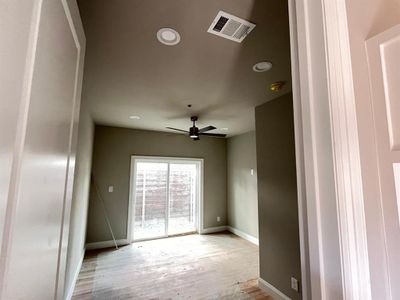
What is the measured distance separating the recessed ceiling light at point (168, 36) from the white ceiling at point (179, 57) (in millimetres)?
41

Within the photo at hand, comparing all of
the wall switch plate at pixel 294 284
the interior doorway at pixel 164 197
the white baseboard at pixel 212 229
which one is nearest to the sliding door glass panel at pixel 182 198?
the interior doorway at pixel 164 197

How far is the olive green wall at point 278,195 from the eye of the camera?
2416 mm

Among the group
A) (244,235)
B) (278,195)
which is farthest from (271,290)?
(244,235)

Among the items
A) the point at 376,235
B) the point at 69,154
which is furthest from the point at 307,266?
the point at 69,154

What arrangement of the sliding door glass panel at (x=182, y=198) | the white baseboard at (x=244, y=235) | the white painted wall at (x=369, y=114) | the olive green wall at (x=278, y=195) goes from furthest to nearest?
the sliding door glass panel at (x=182, y=198) < the white baseboard at (x=244, y=235) < the olive green wall at (x=278, y=195) < the white painted wall at (x=369, y=114)

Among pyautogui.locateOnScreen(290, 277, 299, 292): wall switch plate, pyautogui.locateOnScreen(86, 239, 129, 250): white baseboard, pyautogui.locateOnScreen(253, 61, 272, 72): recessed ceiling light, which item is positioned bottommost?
pyautogui.locateOnScreen(86, 239, 129, 250): white baseboard

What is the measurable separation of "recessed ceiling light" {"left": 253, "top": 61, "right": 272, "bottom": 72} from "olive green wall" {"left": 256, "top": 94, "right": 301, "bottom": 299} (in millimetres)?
752

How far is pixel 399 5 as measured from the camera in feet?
2.16

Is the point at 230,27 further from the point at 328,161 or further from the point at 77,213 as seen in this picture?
the point at 77,213

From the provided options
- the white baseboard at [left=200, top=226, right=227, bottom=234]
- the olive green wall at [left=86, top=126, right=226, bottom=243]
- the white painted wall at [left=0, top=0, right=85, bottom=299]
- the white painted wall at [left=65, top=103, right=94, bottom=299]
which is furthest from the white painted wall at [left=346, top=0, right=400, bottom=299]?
the white baseboard at [left=200, top=226, right=227, bottom=234]

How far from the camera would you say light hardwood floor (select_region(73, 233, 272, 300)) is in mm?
2668

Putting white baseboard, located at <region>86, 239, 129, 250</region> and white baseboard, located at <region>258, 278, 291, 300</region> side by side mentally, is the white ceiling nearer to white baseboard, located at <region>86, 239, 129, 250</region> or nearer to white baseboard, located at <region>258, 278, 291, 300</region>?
white baseboard, located at <region>258, 278, 291, 300</region>

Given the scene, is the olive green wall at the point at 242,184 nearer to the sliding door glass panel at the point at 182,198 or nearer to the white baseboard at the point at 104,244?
the sliding door glass panel at the point at 182,198

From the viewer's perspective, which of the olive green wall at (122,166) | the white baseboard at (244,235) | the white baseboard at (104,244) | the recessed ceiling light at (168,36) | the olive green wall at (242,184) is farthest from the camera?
the olive green wall at (242,184)
